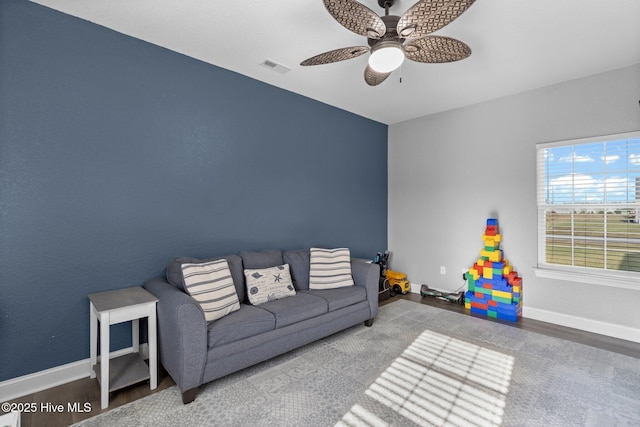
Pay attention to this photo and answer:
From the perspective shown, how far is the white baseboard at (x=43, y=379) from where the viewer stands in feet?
6.91

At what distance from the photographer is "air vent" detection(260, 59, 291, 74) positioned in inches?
121

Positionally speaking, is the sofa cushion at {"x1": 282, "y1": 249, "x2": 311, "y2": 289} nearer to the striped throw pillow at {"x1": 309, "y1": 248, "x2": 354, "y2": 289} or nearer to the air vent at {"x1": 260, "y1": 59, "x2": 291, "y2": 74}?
the striped throw pillow at {"x1": 309, "y1": 248, "x2": 354, "y2": 289}

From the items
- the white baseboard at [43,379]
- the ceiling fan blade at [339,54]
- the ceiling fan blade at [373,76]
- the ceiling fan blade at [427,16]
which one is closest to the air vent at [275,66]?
the ceiling fan blade at [339,54]

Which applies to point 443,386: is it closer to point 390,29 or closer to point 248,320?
point 248,320

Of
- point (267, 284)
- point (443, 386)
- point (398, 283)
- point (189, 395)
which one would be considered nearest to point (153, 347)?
point (189, 395)

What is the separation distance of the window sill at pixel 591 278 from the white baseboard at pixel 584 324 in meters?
0.40

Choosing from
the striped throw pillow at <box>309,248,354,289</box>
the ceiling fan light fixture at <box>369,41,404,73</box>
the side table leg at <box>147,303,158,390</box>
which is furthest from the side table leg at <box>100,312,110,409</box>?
the ceiling fan light fixture at <box>369,41,404,73</box>

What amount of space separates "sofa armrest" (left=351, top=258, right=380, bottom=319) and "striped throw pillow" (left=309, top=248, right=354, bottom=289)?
80mm

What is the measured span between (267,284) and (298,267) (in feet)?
1.77

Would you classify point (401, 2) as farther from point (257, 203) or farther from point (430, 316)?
point (430, 316)

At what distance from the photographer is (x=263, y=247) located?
141 inches

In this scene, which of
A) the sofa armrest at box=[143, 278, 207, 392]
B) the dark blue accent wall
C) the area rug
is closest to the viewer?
the area rug

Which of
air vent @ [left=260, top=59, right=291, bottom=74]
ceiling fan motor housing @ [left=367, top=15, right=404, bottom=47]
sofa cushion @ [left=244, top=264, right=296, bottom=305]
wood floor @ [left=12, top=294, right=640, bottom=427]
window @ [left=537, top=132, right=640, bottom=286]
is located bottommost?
wood floor @ [left=12, top=294, right=640, bottom=427]

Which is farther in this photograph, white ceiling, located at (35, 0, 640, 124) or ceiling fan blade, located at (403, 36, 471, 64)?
white ceiling, located at (35, 0, 640, 124)
